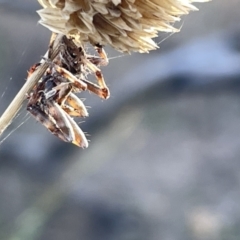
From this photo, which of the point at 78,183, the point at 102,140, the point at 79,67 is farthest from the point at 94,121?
the point at 79,67

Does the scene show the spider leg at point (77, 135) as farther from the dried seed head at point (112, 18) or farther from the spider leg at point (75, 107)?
the dried seed head at point (112, 18)

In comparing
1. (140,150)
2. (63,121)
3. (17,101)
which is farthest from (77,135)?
(140,150)

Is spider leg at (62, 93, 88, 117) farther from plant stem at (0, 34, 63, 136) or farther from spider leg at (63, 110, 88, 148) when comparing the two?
plant stem at (0, 34, 63, 136)

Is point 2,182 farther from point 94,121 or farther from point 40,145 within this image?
point 94,121

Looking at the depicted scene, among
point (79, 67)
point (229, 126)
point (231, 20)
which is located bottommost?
point (229, 126)

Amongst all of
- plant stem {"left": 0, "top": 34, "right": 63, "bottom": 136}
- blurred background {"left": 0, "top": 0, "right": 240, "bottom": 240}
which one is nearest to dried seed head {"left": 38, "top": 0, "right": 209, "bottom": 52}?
plant stem {"left": 0, "top": 34, "right": 63, "bottom": 136}

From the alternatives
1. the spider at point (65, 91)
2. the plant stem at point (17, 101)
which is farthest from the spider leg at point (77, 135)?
the plant stem at point (17, 101)

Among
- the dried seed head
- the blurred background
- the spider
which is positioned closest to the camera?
the dried seed head
